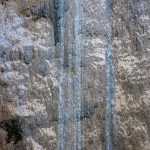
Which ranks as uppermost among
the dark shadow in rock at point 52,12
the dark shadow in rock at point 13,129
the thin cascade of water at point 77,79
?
the dark shadow in rock at point 52,12

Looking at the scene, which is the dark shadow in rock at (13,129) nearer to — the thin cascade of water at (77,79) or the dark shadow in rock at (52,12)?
the thin cascade of water at (77,79)

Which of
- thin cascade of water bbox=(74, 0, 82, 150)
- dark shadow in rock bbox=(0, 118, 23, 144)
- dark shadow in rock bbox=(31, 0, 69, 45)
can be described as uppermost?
dark shadow in rock bbox=(31, 0, 69, 45)

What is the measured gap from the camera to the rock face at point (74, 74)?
11.8ft

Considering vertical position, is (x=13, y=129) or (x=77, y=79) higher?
(x=77, y=79)

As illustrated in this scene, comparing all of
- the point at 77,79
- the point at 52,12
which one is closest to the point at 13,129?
the point at 77,79

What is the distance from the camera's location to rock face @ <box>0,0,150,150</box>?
3592 millimetres

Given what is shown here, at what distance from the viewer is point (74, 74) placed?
3656mm

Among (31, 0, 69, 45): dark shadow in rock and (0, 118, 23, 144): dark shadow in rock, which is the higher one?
(31, 0, 69, 45): dark shadow in rock

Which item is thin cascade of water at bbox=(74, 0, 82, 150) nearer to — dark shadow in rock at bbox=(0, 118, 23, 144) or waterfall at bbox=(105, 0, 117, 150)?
waterfall at bbox=(105, 0, 117, 150)

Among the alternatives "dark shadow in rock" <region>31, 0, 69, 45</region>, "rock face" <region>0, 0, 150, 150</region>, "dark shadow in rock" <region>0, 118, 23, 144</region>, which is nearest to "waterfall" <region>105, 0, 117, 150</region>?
"rock face" <region>0, 0, 150, 150</region>

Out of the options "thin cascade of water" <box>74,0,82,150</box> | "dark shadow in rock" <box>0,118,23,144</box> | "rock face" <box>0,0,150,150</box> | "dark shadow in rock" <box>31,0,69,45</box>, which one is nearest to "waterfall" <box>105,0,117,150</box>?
"rock face" <box>0,0,150,150</box>

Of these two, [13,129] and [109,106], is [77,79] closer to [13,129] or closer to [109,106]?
[109,106]

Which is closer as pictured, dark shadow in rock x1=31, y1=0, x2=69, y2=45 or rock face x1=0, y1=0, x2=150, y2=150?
rock face x1=0, y1=0, x2=150, y2=150

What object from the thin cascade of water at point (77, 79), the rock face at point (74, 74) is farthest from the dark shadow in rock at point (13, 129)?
the thin cascade of water at point (77, 79)
